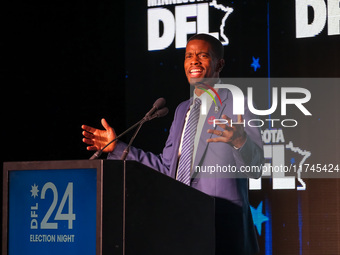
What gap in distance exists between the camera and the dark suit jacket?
2.53 m

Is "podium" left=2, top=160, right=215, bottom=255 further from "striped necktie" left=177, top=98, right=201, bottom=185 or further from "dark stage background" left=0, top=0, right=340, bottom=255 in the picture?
"dark stage background" left=0, top=0, right=340, bottom=255

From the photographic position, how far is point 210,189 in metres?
2.66

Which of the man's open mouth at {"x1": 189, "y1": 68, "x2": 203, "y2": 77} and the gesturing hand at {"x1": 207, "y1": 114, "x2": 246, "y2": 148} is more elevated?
the man's open mouth at {"x1": 189, "y1": 68, "x2": 203, "y2": 77}

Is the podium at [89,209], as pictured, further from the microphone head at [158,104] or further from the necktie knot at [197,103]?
the necktie knot at [197,103]

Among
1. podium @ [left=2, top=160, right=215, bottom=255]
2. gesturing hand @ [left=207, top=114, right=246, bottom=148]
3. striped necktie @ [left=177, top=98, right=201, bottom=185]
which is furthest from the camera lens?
striped necktie @ [left=177, top=98, right=201, bottom=185]

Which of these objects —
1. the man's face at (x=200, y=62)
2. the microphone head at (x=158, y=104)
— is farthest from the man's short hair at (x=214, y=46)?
the microphone head at (x=158, y=104)

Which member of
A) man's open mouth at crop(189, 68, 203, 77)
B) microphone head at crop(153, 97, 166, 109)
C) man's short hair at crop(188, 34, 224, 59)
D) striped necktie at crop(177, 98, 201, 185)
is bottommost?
striped necktie at crop(177, 98, 201, 185)

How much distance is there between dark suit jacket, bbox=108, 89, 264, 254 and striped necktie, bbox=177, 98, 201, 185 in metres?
0.04

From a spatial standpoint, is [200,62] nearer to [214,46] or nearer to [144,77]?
[214,46]

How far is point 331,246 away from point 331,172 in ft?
1.59

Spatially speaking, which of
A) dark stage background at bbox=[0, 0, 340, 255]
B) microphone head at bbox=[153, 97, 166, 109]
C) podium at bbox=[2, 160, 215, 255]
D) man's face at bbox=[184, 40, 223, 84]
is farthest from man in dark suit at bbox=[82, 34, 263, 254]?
dark stage background at bbox=[0, 0, 340, 255]

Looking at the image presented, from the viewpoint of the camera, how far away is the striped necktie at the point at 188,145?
9.09ft

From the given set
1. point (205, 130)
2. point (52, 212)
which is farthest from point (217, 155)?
point (52, 212)

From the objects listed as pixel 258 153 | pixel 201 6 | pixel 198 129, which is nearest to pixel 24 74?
pixel 201 6
